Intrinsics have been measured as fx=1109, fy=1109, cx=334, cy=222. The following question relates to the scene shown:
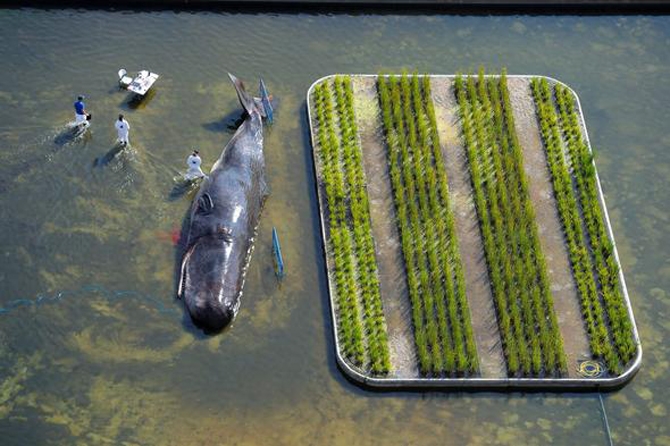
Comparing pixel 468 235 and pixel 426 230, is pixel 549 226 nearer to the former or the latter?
pixel 468 235

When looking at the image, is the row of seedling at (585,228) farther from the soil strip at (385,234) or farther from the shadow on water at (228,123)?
the shadow on water at (228,123)

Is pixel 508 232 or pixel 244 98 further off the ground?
pixel 244 98

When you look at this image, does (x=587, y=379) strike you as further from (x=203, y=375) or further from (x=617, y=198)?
(x=203, y=375)

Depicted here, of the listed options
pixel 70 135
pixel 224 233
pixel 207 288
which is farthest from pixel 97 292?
pixel 70 135

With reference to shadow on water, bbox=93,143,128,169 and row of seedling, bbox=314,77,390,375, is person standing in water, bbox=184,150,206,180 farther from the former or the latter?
row of seedling, bbox=314,77,390,375

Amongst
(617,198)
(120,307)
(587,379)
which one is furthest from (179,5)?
(587,379)
